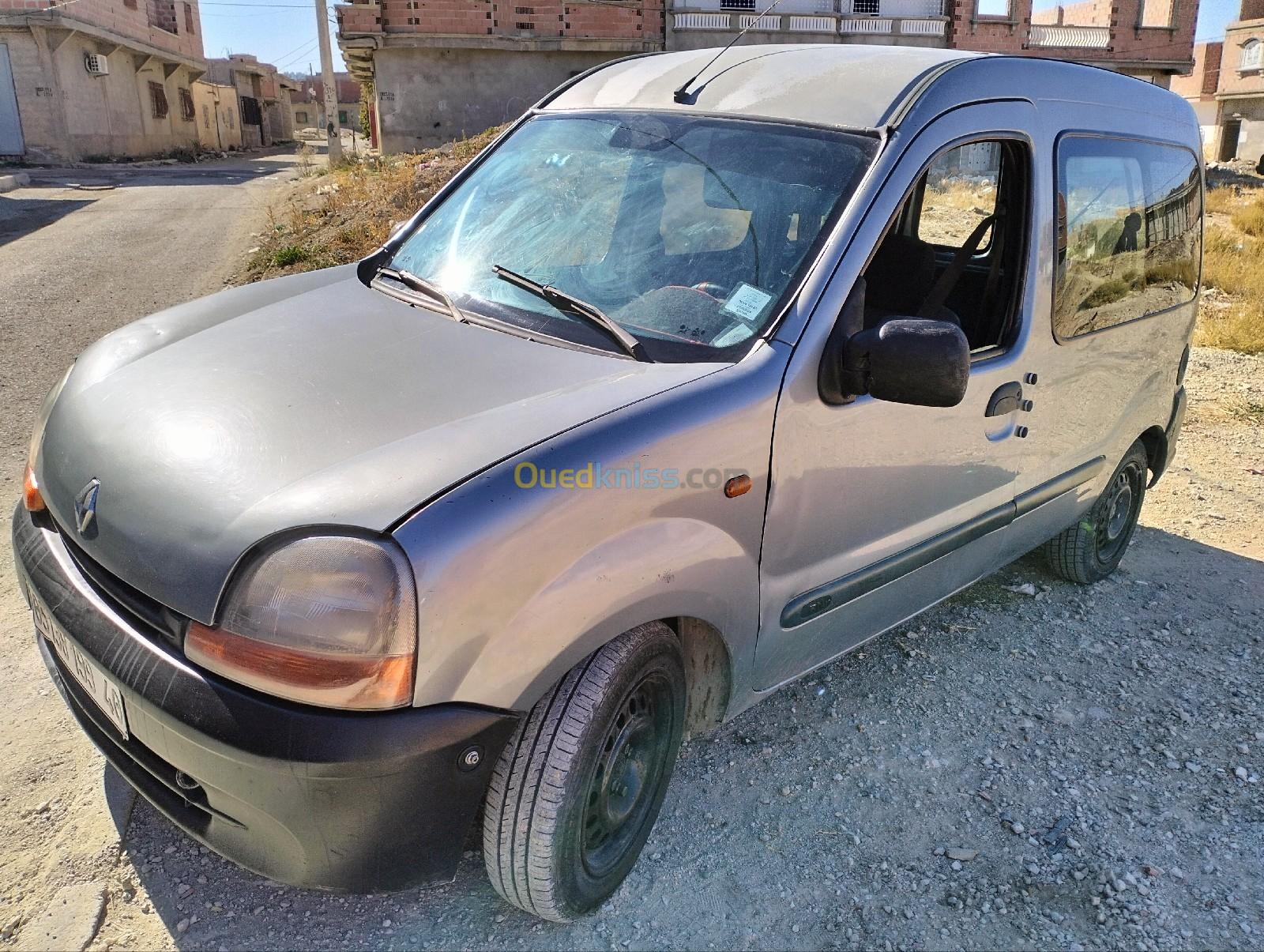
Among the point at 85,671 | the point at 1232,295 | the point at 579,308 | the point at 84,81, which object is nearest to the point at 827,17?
the point at 1232,295

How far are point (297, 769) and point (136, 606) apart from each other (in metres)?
0.51

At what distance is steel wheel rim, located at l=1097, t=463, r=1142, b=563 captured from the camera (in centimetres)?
407

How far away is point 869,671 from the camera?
3.43 metres

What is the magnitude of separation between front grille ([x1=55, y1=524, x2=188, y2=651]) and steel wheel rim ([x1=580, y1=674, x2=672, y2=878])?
904 mm

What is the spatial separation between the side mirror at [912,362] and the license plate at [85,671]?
1.76 meters

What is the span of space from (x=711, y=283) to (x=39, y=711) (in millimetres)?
2347

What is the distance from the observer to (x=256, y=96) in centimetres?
5331

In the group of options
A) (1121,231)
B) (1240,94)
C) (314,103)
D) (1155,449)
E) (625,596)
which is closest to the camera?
(625,596)

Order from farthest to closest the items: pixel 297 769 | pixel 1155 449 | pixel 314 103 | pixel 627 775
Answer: pixel 314 103
pixel 1155 449
pixel 627 775
pixel 297 769

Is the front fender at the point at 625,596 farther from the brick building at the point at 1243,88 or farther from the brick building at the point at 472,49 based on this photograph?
the brick building at the point at 1243,88

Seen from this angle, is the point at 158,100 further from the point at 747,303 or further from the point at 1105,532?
the point at 747,303

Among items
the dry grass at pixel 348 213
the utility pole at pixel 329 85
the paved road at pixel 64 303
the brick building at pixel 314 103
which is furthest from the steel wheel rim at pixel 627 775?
the brick building at pixel 314 103

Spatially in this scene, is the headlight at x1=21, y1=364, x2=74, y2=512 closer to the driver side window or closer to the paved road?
the paved road

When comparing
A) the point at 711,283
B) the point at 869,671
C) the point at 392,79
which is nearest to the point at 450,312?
the point at 711,283
